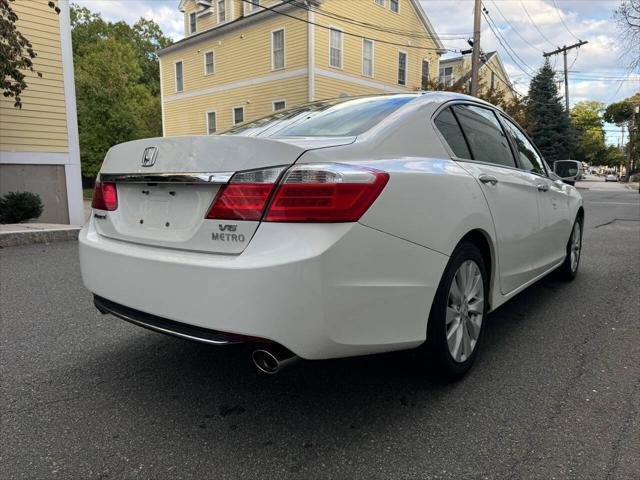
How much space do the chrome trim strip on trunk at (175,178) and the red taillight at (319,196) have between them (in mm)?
278

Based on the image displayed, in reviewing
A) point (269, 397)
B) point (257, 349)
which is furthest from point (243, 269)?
point (269, 397)

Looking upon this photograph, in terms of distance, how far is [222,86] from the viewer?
2358 cm

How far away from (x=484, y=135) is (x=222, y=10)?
75.8 ft

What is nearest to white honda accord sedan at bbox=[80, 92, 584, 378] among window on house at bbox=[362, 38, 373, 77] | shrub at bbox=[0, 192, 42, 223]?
shrub at bbox=[0, 192, 42, 223]

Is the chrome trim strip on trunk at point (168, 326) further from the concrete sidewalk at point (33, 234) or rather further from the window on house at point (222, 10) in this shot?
the window on house at point (222, 10)

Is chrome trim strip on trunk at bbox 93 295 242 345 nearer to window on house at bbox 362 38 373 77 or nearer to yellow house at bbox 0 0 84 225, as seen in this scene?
yellow house at bbox 0 0 84 225

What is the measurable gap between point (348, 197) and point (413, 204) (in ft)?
1.36

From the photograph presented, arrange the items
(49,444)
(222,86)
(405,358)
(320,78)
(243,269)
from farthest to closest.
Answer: (222,86) < (320,78) < (405,358) < (49,444) < (243,269)

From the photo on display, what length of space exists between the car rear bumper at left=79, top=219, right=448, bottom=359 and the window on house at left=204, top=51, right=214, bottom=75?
78.0 ft

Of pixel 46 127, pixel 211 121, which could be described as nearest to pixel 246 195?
pixel 46 127

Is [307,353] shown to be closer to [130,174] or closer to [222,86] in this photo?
[130,174]

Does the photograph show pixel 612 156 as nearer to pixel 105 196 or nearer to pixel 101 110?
pixel 101 110

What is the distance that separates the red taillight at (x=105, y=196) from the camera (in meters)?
2.65

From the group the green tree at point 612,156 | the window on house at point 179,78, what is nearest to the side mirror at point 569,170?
the window on house at point 179,78
